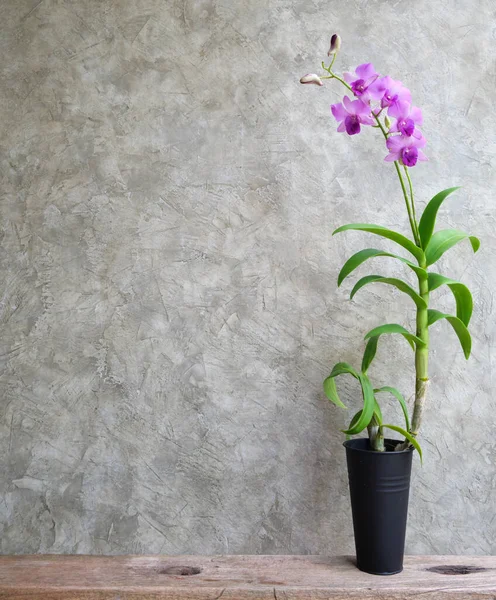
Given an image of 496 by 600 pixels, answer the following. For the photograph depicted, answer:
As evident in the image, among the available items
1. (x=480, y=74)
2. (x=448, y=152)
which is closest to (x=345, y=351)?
(x=448, y=152)

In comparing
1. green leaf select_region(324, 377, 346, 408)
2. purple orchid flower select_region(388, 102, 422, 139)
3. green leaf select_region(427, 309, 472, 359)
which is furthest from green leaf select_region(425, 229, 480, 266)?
green leaf select_region(324, 377, 346, 408)

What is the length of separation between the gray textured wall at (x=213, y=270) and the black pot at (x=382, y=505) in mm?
227

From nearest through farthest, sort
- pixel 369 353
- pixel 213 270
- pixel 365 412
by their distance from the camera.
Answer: pixel 365 412 < pixel 369 353 < pixel 213 270

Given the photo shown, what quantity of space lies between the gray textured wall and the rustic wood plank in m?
0.16

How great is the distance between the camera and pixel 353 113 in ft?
4.45

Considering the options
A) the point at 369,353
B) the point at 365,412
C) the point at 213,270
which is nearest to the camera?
the point at 365,412

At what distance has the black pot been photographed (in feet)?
4.37

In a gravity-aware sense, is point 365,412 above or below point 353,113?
below

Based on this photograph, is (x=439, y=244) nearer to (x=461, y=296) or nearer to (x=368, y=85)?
(x=461, y=296)

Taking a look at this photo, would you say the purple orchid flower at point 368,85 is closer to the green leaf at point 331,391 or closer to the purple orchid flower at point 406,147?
the purple orchid flower at point 406,147

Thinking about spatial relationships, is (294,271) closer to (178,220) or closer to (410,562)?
(178,220)

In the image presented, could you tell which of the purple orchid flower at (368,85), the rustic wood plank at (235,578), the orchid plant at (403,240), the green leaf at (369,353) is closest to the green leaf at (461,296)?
the orchid plant at (403,240)

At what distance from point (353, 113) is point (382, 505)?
0.82 m

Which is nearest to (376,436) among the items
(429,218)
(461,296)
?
(461,296)
